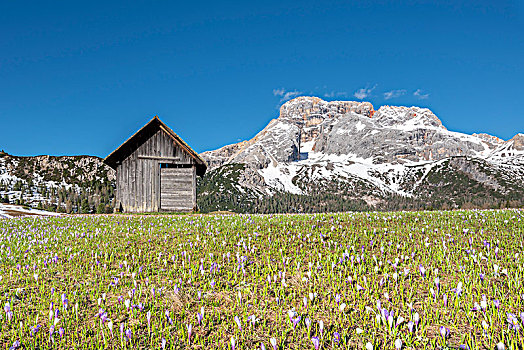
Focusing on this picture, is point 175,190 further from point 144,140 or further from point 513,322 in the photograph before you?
point 513,322

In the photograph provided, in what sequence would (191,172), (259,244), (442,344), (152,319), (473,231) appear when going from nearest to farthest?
(442,344)
(152,319)
(259,244)
(473,231)
(191,172)

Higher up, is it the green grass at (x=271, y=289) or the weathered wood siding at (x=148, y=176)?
the weathered wood siding at (x=148, y=176)

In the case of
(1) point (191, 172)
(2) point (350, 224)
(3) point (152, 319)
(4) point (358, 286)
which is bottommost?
(3) point (152, 319)

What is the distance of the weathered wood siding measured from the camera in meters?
29.7

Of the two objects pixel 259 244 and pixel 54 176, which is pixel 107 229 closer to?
pixel 259 244

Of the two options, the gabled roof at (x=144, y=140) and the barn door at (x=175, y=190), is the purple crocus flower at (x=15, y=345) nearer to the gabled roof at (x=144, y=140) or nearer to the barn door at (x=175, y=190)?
the barn door at (x=175, y=190)

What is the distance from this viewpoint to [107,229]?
41.5 ft

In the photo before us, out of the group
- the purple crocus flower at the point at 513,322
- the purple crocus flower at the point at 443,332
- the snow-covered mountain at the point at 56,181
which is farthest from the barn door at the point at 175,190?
the snow-covered mountain at the point at 56,181

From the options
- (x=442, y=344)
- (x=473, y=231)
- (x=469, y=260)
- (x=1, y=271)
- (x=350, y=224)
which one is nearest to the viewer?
(x=442, y=344)

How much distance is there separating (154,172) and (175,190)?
8.60ft

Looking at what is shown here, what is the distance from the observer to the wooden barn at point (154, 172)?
29.7 metres

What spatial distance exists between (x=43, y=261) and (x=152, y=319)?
4.81m

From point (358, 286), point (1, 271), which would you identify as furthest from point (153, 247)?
point (358, 286)

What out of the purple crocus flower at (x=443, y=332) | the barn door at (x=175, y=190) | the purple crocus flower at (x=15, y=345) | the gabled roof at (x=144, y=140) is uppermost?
the gabled roof at (x=144, y=140)
